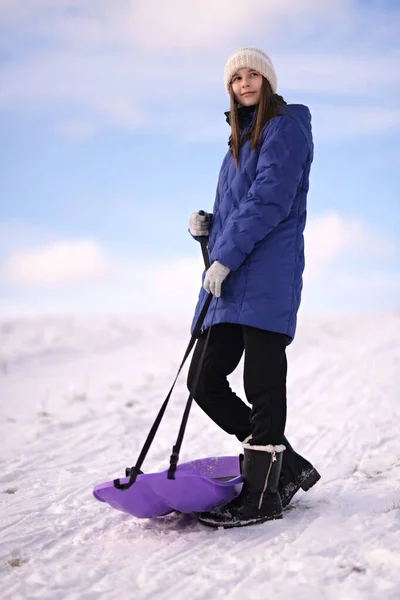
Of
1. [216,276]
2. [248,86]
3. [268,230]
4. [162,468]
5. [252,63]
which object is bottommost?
[162,468]

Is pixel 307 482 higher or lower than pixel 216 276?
lower

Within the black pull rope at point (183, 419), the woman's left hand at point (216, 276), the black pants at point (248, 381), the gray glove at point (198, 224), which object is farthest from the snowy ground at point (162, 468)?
the gray glove at point (198, 224)

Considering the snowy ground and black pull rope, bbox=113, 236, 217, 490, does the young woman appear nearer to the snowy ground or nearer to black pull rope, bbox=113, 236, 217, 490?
black pull rope, bbox=113, 236, 217, 490

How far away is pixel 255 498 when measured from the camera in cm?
332

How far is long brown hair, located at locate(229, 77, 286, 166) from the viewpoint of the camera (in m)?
3.40

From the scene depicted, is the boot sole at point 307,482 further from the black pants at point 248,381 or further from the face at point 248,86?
the face at point 248,86

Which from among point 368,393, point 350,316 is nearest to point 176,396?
point 368,393

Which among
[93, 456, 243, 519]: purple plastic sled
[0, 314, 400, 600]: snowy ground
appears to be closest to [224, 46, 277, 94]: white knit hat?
[93, 456, 243, 519]: purple plastic sled

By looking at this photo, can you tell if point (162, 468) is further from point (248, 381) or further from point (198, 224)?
point (198, 224)

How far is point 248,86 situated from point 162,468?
2806mm

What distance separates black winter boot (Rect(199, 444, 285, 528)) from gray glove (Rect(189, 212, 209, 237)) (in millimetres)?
1187

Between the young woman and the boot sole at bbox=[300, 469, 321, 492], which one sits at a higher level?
the young woman

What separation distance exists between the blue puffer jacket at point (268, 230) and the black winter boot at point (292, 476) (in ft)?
2.30

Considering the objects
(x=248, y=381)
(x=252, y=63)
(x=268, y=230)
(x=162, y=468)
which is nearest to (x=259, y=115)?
(x=252, y=63)
